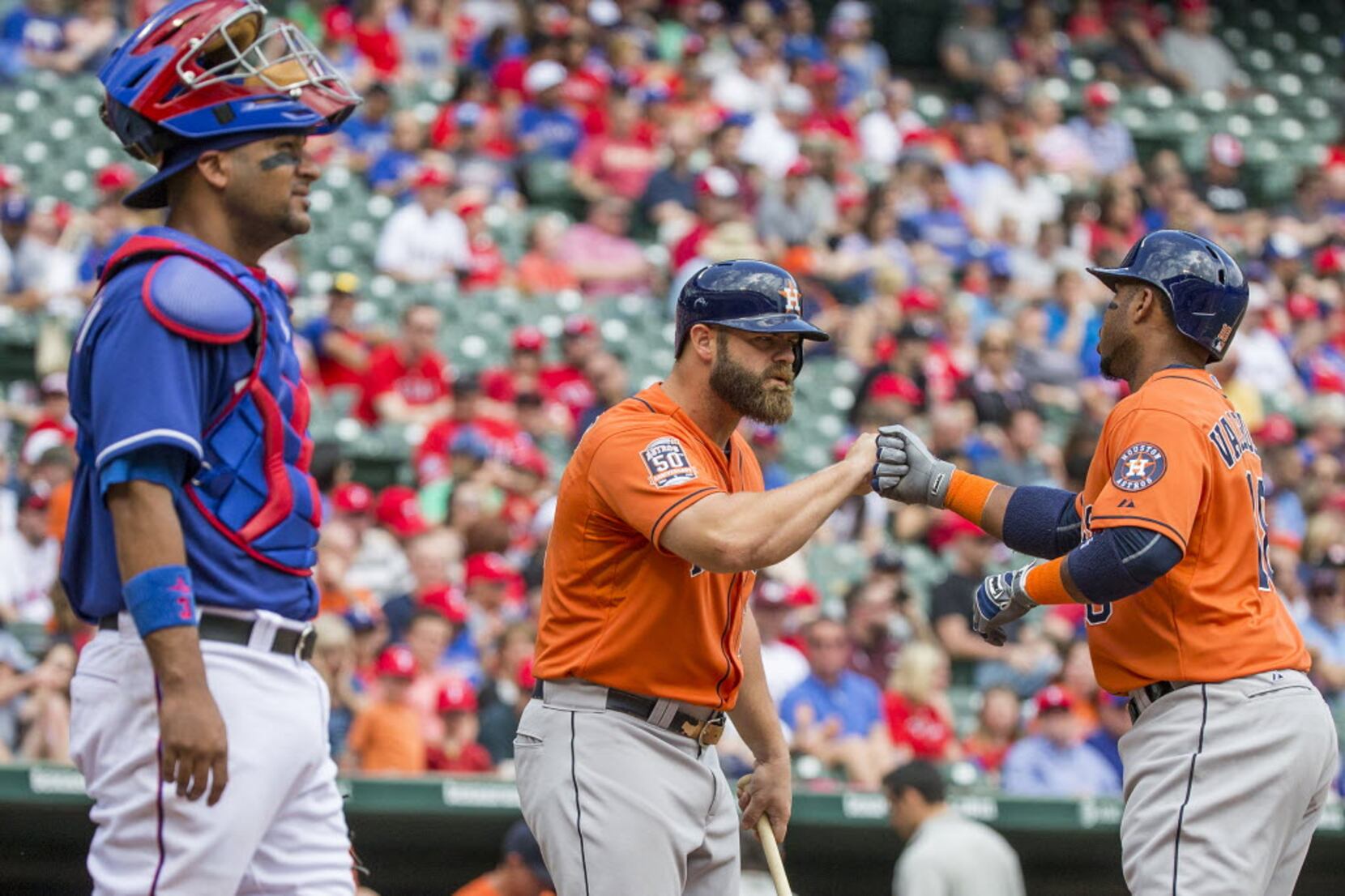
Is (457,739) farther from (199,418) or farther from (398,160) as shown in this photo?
(398,160)

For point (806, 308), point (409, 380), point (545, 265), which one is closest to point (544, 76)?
point (545, 265)

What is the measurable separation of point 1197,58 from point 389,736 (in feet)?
41.5

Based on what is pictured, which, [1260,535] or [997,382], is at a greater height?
[1260,535]

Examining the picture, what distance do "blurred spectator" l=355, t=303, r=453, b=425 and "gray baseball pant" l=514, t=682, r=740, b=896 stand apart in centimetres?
621

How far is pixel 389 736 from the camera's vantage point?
7.21 metres

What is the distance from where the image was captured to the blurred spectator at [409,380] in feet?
33.3

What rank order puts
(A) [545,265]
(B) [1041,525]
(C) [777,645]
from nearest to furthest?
(B) [1041,525] → (C) [777,645] → (A) [545,265]

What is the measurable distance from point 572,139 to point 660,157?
2.16ft

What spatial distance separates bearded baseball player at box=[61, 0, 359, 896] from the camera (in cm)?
304

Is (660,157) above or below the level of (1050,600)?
below

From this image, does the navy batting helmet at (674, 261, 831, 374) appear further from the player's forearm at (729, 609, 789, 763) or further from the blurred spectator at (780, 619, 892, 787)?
the blurred spectator at (780, 619, 892, 787)

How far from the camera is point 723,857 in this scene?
4.12m

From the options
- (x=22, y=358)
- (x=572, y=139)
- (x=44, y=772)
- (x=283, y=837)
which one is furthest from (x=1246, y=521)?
(x=572, y=139)

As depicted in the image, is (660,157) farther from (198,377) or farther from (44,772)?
(198,377)
